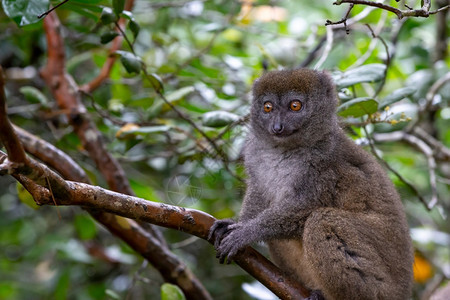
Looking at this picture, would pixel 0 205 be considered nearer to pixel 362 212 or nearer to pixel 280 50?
pixel 280 50

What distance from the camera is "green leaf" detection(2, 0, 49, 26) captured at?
4.10 m

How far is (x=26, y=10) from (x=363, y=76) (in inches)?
106

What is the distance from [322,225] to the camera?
4.15m

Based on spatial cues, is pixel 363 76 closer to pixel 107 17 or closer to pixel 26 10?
pixel 107 17

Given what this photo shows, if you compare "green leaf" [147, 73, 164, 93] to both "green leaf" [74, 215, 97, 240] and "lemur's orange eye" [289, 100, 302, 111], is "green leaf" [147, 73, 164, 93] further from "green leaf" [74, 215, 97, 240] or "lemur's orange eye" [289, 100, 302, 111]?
"green leaf" [74, 215, 97, 240]

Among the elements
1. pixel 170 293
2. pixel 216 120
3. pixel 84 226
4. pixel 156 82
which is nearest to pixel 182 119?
pixel 156 82

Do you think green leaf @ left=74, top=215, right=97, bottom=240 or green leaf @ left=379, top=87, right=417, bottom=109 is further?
green leaf @ left=74, top=215, right=97, bottom=240

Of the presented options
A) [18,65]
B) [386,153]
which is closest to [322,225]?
[386,153]

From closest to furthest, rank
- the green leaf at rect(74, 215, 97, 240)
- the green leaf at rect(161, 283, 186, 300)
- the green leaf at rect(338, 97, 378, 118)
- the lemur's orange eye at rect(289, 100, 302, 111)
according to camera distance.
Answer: the green leaf at rect(161, 283, 186, 300), the green leaf at rect(338, 97, 378, 118), the lemur's orange eye at rect(289, 100, 302, 111), the green leaf at rect(74, 215, 97, 240)

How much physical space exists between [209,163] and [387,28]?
9.17ft

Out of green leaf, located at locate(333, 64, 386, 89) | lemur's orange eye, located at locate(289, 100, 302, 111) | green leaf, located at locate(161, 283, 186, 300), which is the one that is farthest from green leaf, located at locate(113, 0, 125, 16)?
green leaf, located at locate(161, 283, 186, 300)

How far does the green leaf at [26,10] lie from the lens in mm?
4098

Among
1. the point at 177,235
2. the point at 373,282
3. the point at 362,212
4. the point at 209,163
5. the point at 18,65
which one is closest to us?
the point at 373,282

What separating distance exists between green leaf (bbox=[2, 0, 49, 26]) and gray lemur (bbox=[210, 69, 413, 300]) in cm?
183
